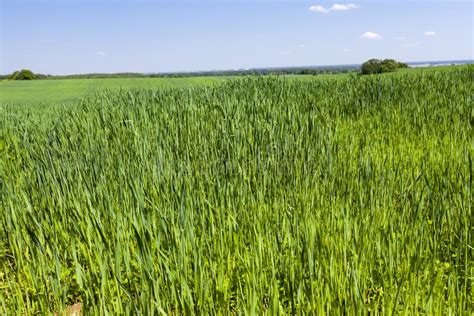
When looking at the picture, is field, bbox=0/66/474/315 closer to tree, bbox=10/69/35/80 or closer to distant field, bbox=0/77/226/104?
distant field, bbox=0/77/226/104

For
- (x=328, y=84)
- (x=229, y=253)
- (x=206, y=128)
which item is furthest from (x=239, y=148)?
(x=328, y=84)

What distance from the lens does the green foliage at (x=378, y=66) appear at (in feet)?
81.1

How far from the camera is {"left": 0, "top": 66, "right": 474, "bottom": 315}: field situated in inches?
54.9

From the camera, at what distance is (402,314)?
133 centimetres

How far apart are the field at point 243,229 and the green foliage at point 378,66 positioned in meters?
21.7

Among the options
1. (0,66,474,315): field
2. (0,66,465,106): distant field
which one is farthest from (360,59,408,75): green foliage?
(0,66,474,315): field

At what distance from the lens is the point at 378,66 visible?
84.5ft

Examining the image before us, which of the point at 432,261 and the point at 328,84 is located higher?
the point at 328,84

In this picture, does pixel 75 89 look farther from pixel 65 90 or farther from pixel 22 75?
pixel 22 75

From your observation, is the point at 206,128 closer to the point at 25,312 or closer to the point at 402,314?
the point at 25,312

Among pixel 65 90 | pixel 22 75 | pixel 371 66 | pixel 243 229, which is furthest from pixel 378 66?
pixel 22 75

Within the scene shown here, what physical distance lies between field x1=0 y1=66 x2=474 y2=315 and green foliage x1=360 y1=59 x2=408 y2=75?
21742mm

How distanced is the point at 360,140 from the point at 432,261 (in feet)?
7.46

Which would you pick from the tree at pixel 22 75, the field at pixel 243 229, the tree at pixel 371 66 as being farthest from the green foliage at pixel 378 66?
the tree at pixel 22 75
